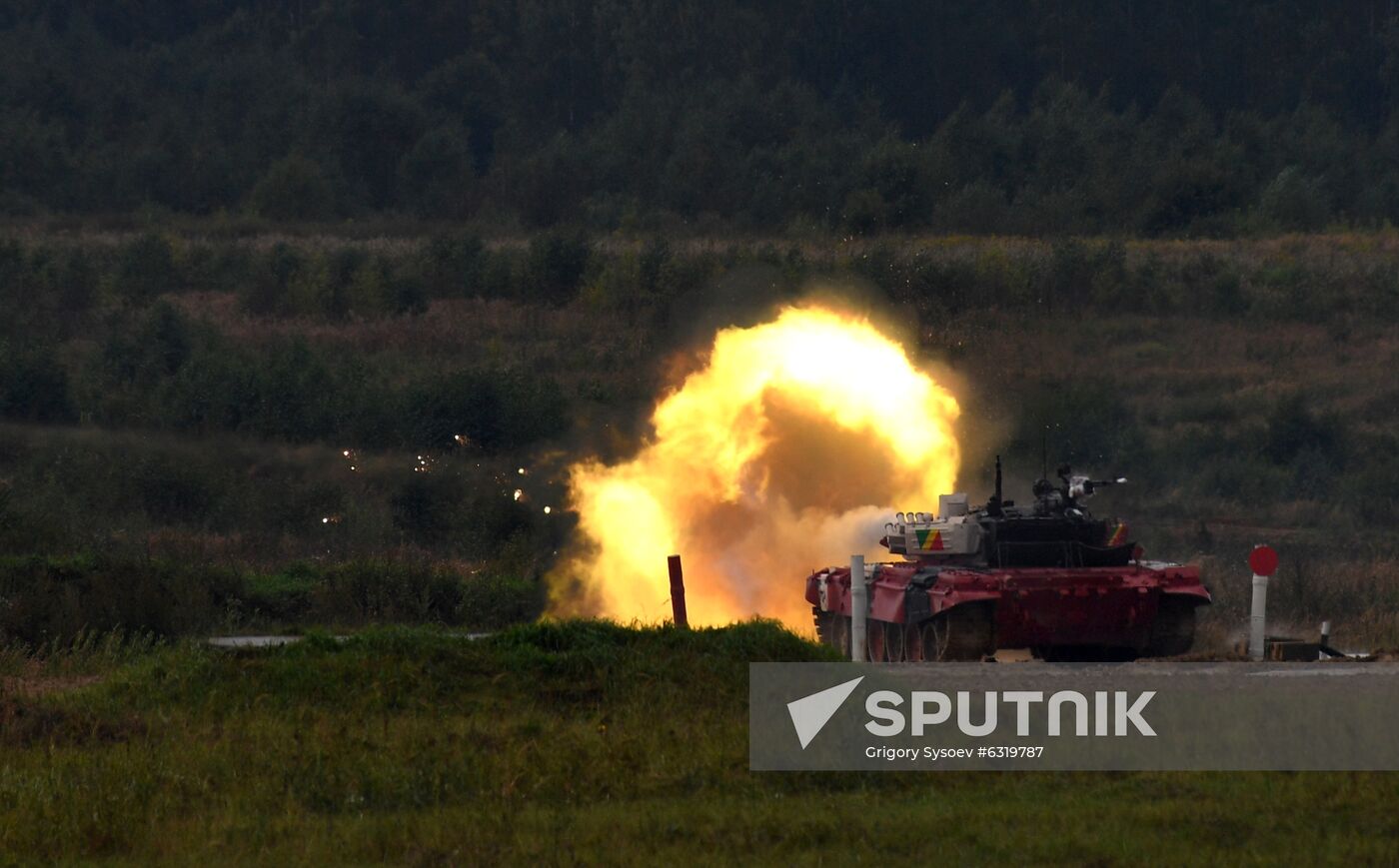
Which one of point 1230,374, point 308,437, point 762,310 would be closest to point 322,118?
point 308,437

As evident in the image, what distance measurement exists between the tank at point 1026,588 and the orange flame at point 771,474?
4.01 m

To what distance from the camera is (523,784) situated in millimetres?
13727

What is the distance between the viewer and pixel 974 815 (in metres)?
12.5

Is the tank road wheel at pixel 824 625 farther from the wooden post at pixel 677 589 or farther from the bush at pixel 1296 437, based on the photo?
the bush at pixel 1296 437

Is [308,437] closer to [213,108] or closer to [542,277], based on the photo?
[542,277]

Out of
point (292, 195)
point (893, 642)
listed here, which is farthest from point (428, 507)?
point (292, 195)

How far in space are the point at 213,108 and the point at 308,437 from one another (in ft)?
136

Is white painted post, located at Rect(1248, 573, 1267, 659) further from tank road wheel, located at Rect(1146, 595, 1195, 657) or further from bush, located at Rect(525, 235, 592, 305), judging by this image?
bush, located at Rect(525, 235, 592, 305)

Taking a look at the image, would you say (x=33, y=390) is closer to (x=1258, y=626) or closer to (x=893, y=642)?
(x=893, y=642)

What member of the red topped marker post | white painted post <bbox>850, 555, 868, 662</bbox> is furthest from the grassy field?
white painted post <bbox>850, 555, 868, 662</bbox>

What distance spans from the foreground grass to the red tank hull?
110 inches

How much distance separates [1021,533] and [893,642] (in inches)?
74.6

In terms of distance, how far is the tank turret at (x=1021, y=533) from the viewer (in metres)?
21.1

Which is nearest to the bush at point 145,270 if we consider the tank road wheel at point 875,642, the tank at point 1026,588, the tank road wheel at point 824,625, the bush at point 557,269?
the bush at point 557,269
